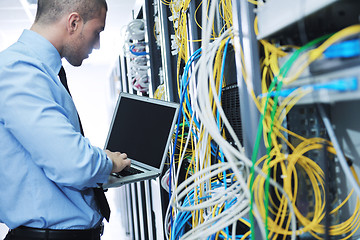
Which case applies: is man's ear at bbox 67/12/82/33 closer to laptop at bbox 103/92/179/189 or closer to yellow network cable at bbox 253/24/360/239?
laptop at bbox 103/92/179/189

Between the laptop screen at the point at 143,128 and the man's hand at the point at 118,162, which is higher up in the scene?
the laptop screen at the point at 143,128

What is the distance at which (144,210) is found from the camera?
2605 millimetres

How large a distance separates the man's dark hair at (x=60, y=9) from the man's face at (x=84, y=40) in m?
0.03

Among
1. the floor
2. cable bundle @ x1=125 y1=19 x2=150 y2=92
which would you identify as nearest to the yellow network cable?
cable bundle @ x1=125 y1=19 x2=150 y2=92

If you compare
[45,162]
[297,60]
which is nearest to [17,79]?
[45,162]

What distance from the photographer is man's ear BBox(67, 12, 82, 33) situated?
1.05 m

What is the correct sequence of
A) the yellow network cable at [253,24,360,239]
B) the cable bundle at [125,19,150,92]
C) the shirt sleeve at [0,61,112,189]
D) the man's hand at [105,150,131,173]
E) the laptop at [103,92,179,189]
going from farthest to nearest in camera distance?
the cable bundle at [125,19,150,92] → the laptop at [103,92,179,189] → the man's hand at [105,150,131,173] → the shirt sleeve at [0,61,112,189] → the yellow network cable at [253,24,360,239]

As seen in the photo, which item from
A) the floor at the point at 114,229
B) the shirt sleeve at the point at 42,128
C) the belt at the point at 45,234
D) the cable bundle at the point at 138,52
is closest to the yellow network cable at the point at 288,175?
the shirt sleeve at the point at 42,128

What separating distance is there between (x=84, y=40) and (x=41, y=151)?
440 mm

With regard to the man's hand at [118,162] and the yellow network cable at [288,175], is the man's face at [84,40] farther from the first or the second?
the yellow network cable at [288,175]

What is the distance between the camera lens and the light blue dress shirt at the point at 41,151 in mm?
850

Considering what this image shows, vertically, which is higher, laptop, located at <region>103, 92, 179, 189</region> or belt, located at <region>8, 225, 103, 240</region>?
laptop, located at <region>103, 92, 179, 189</region>

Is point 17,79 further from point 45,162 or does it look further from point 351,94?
point 351,94

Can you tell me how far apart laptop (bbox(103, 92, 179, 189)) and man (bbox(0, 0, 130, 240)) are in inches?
8.7
